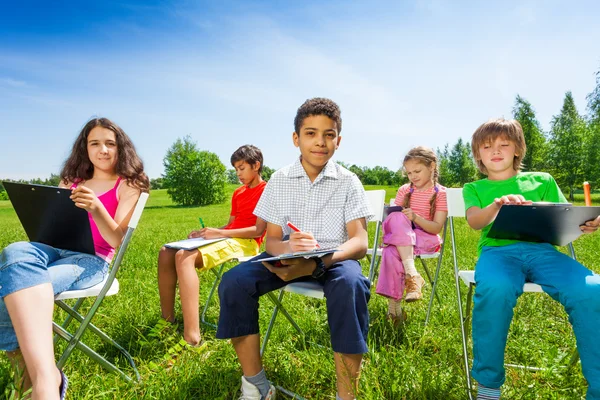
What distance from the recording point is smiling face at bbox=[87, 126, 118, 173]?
2703mm

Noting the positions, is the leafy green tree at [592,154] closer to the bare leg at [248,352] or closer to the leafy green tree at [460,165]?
the leafy green tree at [460,165]

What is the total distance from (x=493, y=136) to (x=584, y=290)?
1076 millimetres

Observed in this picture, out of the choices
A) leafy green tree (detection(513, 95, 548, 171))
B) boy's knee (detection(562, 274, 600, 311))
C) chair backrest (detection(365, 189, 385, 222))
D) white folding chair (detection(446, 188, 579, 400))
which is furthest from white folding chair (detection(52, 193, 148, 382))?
leafy green tree (detection(513, 95, 548, 171))

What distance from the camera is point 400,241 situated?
333 cm

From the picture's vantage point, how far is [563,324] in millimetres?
3178

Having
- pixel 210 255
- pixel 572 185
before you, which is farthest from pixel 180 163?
pixel 210 255

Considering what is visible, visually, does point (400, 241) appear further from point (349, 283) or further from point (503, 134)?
point (349, 283)

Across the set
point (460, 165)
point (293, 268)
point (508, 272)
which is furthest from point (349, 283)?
point (460, 165)

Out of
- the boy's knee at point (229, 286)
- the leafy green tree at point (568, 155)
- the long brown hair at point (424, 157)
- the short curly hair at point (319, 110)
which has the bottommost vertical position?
the boy's knee at point (229, 286)

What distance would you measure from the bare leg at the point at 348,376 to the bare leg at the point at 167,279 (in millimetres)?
1665

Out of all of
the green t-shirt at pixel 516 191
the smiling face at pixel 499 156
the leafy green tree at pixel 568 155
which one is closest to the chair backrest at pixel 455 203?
the green t-shirt at pixel 516 191

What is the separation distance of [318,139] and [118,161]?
144cm

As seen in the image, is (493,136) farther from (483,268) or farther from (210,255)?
(210,255)

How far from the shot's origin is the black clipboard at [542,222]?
6.29 feet
